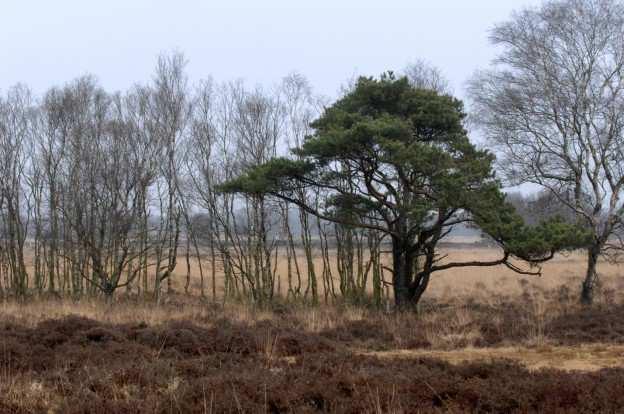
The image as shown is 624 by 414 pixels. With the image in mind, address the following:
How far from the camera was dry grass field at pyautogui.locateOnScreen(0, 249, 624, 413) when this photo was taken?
17.6 feet

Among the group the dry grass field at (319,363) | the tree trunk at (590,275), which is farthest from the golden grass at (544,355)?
the tree trunk at (590,275)

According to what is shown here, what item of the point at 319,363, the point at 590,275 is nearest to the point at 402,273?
the point at 590,275

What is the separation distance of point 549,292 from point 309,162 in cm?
1413

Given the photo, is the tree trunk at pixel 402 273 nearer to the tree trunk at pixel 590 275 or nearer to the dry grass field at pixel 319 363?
the dry grass field at pixel 319 363

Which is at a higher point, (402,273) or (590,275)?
(402,273)

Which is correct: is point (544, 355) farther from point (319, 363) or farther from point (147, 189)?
point (147, 189)

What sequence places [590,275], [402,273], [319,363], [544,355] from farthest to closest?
1. [590,275]
2. [402,273]
3. [544,355]
4. [319,363]

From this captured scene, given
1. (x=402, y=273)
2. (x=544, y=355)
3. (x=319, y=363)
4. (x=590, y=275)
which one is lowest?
(x=544, y=355)

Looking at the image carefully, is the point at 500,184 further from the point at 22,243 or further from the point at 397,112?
the point at 22,243

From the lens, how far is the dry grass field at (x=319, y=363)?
538 cm

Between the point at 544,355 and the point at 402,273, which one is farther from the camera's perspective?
the point at 402,273

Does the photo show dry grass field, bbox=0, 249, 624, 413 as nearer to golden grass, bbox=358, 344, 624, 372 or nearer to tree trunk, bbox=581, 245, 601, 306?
golden grass, bbox=358, 344, 624, 372

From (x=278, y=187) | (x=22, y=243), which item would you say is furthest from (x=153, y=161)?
(x=278, y=187)

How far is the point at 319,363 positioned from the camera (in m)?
7.45
